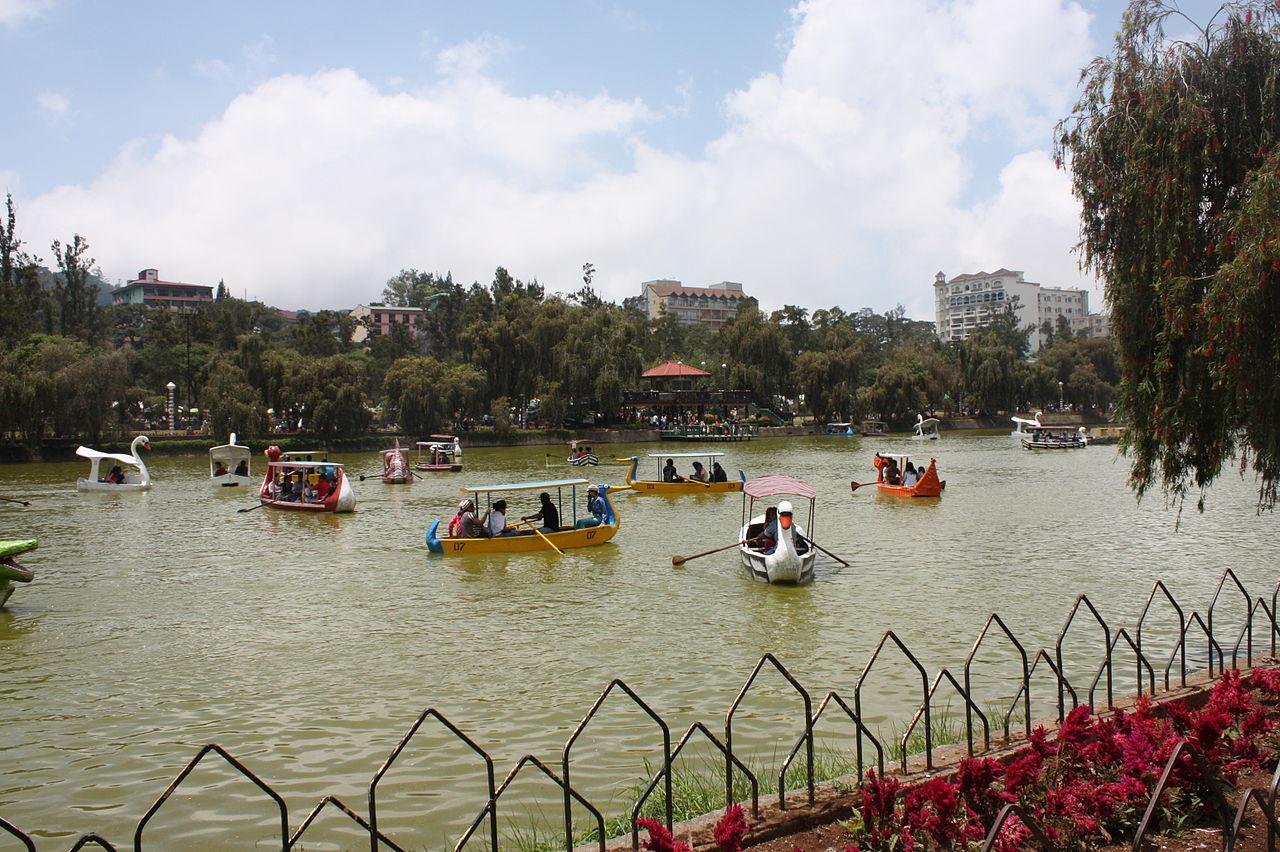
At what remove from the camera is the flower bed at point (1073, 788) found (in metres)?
5.30

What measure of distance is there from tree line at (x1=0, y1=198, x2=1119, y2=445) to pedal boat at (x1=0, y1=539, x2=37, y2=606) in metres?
44.5

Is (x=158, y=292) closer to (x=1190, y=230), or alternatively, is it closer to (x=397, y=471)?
(x=397, y=471)

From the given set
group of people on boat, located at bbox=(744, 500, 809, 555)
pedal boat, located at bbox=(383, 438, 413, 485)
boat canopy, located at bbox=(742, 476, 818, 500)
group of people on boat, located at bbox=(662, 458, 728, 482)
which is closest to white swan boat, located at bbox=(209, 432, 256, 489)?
pedal boat, located at bbox=(383, 438, 413, 485)

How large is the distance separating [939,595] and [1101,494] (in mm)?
20656

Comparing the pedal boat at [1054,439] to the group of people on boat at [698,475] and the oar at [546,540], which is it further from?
the oar at [546,540]

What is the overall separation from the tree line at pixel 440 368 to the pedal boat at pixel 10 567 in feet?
146

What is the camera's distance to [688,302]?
167750mm

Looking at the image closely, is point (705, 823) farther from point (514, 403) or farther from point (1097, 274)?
point (514, 403)

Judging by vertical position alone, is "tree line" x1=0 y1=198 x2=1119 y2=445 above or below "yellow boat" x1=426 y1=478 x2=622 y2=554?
above

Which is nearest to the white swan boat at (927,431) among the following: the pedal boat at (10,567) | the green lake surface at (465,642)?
the green lake surface at (465,642)

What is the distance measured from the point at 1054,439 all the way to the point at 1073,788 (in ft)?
207

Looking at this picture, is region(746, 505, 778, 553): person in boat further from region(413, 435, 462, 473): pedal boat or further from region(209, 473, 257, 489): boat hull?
region(413, 435, 462, 473): pedal boat

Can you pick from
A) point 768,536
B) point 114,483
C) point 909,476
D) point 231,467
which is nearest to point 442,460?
point 231,467

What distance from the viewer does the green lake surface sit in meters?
8.69
